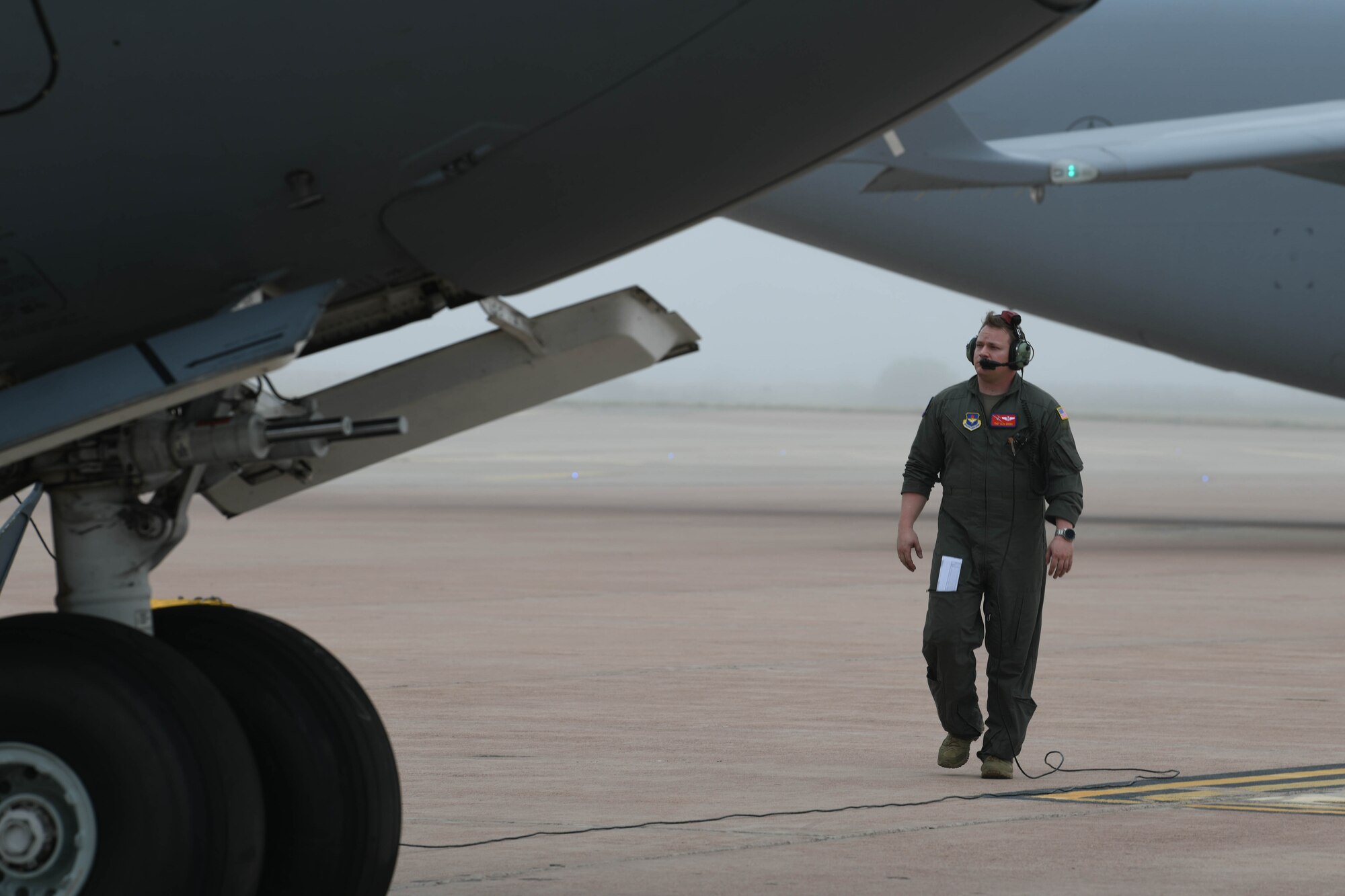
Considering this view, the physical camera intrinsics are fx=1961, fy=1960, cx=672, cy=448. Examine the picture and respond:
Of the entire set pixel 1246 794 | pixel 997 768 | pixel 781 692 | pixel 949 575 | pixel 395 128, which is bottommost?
pixel 1246 794

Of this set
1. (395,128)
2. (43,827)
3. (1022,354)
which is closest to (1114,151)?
(1022,354)

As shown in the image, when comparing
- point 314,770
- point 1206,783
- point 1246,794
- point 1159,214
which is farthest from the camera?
point 1159,214

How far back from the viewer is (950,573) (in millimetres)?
8250

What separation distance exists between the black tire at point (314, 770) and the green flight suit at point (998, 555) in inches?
140

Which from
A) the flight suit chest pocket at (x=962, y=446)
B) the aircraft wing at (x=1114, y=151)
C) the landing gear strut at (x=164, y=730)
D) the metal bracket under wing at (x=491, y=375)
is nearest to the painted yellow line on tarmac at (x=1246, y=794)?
the flight suit chest pocket at (x=962, y=446)

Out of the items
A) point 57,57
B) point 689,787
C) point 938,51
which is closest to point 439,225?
point 57,57

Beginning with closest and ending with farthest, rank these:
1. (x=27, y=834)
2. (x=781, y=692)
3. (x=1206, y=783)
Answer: (x=27, y=834) → (x=1206, y=783) → (x=781, y=692)

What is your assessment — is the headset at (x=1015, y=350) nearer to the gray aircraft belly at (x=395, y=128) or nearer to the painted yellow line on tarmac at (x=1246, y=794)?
the painted yellow line on tarmac at (x=1246, y=794)

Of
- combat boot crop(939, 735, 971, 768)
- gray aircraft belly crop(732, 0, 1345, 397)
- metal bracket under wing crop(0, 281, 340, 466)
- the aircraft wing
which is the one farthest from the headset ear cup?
gray aircraft belly crop(732, 0, 1345, 397)

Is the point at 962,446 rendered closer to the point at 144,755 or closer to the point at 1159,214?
the point at 144,755

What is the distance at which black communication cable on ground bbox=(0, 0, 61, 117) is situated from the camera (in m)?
4.57

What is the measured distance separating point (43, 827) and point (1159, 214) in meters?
18.6

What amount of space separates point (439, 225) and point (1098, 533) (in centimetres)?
1998

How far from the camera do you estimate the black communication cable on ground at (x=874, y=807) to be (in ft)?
22.1
